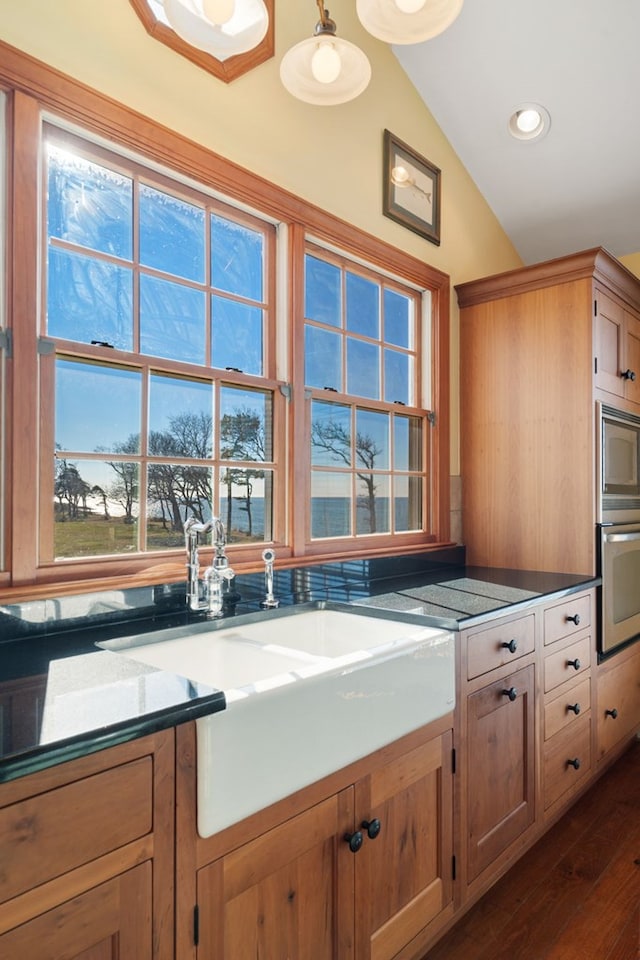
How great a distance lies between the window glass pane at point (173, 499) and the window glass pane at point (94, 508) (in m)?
0.06

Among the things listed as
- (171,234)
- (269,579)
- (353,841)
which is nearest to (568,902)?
(353,841)

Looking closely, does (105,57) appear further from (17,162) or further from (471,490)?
(471,490)

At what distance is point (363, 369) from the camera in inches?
102

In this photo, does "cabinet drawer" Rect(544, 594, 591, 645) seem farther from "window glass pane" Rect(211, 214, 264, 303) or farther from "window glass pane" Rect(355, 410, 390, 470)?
"window glass pane" Rect(211, 214, 264, 303)

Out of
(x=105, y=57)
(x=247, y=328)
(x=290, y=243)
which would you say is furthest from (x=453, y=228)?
(x=105, y=57)

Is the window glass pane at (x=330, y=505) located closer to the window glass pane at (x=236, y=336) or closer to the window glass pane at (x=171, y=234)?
the window glass pane at (x=236, y=336)

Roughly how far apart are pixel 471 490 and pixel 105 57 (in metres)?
2.22

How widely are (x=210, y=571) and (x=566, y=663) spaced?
4.79 ft

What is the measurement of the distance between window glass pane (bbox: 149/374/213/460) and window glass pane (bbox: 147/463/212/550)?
0.17 feet

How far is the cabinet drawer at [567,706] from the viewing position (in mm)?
2182

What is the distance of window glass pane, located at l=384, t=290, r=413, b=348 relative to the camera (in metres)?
2.73

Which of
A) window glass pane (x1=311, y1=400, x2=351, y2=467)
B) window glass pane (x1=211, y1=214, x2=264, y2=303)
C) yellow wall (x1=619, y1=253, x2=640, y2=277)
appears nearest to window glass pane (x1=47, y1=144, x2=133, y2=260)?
window glass pane (x1=211, y1=214, x2=264, y2=303)

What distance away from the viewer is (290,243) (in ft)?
7.18

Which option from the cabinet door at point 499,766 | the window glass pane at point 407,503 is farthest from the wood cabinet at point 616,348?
the cabinet door at point 499,766
